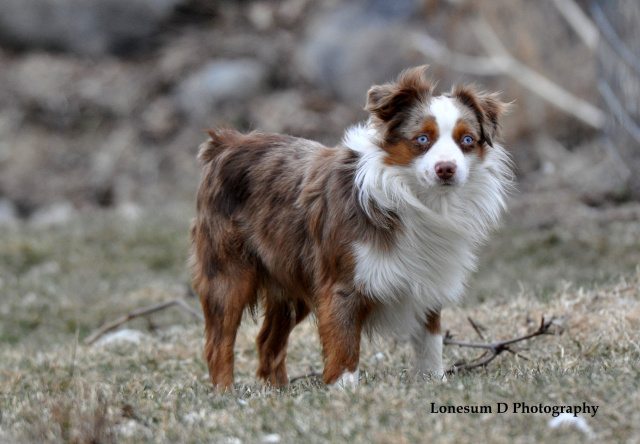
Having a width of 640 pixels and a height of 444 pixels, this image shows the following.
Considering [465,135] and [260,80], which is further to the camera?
[260,80]

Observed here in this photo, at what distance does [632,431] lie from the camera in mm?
3311

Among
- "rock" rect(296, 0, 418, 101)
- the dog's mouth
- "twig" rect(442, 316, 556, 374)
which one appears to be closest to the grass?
"twig" rect(442, 316, 556, 374)

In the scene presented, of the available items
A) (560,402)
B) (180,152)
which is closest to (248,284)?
(560,402)

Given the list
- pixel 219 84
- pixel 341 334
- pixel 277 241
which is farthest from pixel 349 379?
pixel 219 84

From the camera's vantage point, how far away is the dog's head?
13.9 ft

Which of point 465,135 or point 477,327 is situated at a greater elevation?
point 465,135

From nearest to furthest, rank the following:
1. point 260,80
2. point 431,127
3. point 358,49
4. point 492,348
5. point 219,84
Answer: point 431,127
point 492,348
point 358,49
point 219,84
point 260,80

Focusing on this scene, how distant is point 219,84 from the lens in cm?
1562

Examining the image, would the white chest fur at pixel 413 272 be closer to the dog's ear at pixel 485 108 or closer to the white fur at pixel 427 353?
the white fur at pixel 427 353

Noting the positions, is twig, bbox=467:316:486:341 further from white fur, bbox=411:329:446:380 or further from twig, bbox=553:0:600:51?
twig, bbox=553:0:600:51

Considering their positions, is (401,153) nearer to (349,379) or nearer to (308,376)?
(349,379)

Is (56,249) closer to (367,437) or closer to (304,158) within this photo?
(304,158)

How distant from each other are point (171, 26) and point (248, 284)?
12979 mm

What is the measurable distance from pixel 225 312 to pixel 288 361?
117 cm
